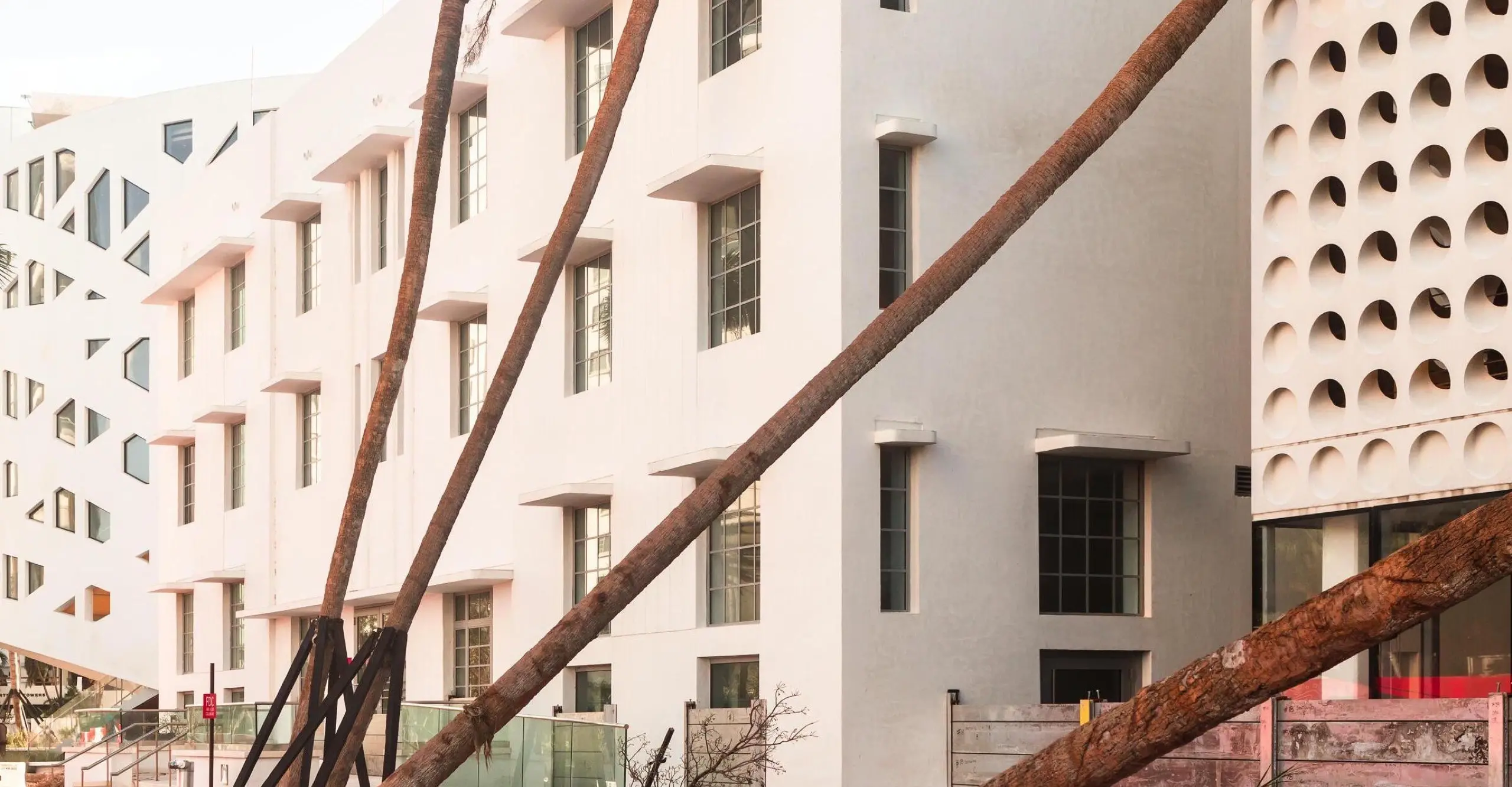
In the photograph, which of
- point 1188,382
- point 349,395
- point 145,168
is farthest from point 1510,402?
point 145,168

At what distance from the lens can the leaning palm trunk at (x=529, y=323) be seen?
13.9 metres

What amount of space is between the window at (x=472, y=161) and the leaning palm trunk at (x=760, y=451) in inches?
687

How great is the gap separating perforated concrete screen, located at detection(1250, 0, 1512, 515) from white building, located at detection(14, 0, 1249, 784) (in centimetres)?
296

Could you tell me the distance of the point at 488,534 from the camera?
27203mm

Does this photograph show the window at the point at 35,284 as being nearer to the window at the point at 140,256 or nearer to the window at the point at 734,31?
the window at the point at 140,256

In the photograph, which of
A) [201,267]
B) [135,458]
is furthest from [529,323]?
[135,458]

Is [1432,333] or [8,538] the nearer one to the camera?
[1432,333]

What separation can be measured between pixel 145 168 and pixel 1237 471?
46.3 metres

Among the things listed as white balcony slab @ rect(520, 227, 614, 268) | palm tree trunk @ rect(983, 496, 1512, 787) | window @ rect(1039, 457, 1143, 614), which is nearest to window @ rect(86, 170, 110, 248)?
white balcony slab @ rect(520, 227, 614, 268)

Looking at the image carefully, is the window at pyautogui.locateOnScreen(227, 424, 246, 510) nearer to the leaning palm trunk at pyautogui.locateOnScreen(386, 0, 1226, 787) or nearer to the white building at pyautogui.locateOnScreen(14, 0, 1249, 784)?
the white building at pyautogui.locateOnScreen(14, 0, 1249, 784)

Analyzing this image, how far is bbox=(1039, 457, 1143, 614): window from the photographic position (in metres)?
20.7

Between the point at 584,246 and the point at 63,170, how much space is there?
43200mm

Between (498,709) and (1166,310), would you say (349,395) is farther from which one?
(498,709)

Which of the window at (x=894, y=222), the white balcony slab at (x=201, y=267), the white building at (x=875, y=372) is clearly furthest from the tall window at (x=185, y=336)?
the window at (x=894, y=222)
